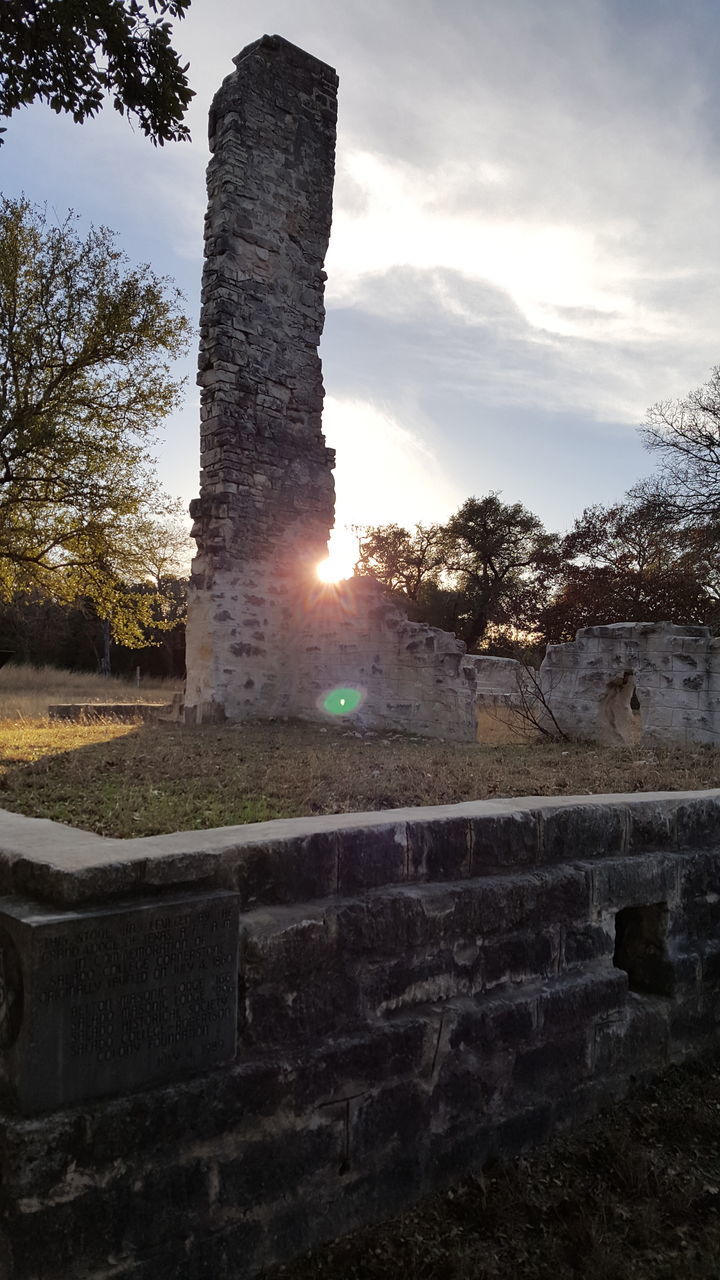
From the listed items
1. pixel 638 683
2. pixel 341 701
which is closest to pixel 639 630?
pixel 638 683

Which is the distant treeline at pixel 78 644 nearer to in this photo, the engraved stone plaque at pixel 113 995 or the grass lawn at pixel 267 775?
the grass lawn at pixel 267 775

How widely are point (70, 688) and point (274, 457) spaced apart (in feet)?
46.6

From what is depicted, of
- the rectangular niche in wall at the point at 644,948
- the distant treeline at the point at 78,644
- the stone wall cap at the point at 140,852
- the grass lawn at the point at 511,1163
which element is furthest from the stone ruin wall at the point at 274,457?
the distant treeline at the point at 78,644

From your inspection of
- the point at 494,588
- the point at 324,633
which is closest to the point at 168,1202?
the point at 324,633

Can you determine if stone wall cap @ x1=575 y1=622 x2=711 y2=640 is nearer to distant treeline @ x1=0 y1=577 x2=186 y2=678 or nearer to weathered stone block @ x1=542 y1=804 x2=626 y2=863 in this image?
weathered stone block @ x1=542 y1=804 x2=626 y2=863

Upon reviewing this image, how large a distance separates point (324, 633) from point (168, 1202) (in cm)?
972

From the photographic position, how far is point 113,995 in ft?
7.04

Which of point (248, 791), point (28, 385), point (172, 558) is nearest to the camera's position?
point (248, 791)

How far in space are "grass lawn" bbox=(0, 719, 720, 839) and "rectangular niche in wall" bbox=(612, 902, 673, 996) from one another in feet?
2.53

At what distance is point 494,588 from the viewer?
3500 centimetres

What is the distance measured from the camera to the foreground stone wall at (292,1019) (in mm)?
2055

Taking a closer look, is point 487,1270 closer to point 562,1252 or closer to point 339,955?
point 562,1252

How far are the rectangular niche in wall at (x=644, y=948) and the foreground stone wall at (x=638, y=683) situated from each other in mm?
4672

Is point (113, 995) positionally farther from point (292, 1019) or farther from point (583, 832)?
point (583, 832)
